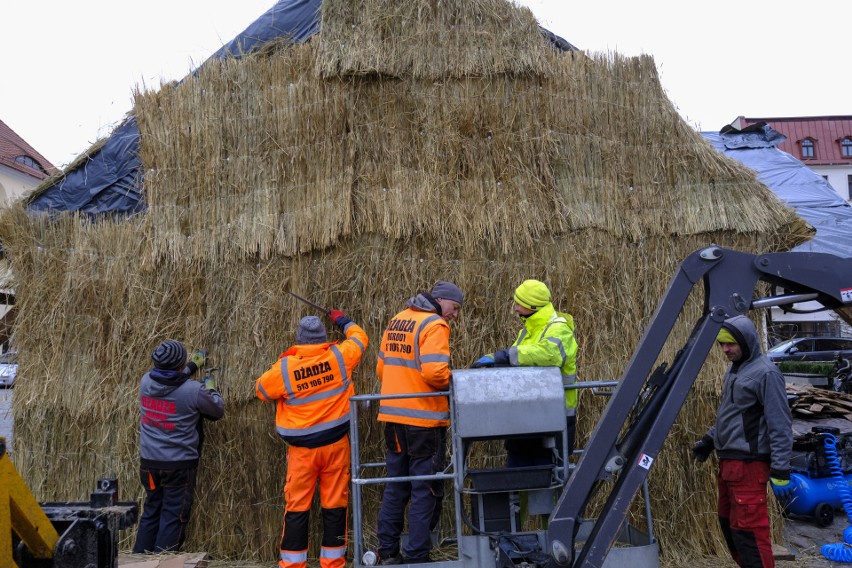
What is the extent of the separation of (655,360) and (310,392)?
2776 millimetres

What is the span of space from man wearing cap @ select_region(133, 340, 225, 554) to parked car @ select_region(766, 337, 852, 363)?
21.1 m

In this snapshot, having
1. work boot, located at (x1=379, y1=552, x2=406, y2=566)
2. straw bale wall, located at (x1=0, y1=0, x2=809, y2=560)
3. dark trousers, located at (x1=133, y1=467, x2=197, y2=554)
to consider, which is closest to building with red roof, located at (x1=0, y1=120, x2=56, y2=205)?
straw bale wall, located at (x1=0, y1=0, x2=809, y2=560)

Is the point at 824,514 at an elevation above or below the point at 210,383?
below

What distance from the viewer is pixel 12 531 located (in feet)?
9.94

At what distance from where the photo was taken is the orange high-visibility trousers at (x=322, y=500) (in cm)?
540

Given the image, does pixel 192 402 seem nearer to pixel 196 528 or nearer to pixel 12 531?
pixel 196 528

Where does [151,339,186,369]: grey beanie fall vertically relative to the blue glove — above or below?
above

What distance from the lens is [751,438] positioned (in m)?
4.73

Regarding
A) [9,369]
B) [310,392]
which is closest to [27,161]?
[9,369]

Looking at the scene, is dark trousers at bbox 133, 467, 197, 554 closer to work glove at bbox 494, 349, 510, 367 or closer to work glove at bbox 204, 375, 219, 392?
work glove at bbox 204, 375, 219, 392

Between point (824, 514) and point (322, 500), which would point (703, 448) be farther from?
point (824, 514)

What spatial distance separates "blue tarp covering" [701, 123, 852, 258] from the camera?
1314 centimetres

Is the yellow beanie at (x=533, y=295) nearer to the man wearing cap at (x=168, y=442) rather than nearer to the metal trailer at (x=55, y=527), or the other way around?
the man wearing cap at (x=168, y=442)

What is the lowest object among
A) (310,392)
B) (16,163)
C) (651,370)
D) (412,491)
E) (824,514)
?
(824,514)
